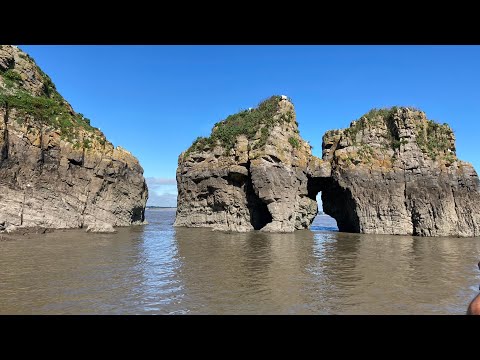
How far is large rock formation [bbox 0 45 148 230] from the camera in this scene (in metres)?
31.9

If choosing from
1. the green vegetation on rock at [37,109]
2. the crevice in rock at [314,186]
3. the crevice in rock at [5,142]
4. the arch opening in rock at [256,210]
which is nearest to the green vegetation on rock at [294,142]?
the crevice in rock at [314,186]

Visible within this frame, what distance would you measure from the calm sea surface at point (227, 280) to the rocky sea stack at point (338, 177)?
1374 centimetres

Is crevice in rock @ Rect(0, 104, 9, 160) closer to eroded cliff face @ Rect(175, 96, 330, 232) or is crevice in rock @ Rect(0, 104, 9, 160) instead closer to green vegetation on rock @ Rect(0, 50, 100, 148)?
green vegetation on rock @ Rect(0, 50, 100, 148)

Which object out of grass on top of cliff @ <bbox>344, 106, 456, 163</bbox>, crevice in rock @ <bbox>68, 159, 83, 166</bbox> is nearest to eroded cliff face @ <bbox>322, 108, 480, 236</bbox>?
grass on top of cliff @ <bbox>344, 106, 456, 163</bbox>

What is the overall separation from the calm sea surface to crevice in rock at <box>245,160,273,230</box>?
50.7ft

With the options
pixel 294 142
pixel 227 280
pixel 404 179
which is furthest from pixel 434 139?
pixel 227 280

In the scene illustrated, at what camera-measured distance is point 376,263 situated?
19172 millimetres

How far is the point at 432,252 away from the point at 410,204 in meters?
14.6

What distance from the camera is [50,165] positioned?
35156 millimetres
